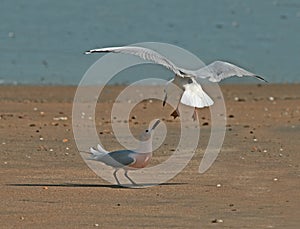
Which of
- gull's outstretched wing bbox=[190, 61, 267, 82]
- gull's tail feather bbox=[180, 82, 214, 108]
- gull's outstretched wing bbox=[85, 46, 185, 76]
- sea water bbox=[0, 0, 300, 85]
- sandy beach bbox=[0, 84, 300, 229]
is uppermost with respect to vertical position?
gull's outstretched wing bbox=[85, 46, 185, 76]

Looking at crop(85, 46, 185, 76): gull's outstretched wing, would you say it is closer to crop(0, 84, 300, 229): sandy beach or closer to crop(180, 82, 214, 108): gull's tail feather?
crop(180, 82, 214, 108): gull's tail feather

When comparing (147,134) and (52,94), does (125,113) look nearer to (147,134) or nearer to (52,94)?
(52,94)

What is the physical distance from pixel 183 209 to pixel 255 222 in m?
0.70

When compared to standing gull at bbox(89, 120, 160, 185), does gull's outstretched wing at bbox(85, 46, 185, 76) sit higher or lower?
higher

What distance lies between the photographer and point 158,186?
9.53 meters

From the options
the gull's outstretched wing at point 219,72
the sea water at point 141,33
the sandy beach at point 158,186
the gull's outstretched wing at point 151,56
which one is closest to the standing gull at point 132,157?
the sandy beach at point 158,186

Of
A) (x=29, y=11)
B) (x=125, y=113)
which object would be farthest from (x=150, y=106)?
(x=29, y=11)

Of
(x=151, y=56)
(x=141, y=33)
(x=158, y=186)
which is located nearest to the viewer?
(x=158, y=186)

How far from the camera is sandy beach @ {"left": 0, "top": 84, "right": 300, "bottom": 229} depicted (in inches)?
320

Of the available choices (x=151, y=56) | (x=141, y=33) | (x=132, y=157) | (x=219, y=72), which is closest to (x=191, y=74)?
(x=219, y=72)

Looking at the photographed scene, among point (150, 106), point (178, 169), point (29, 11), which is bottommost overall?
point (29, 11)

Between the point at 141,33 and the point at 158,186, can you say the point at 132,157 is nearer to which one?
the point at 158,186

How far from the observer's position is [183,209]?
8469 mm

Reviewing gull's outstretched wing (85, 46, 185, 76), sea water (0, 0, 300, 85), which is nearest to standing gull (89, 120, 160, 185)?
gull's outstretched wing (85, 46, 185, 76)
